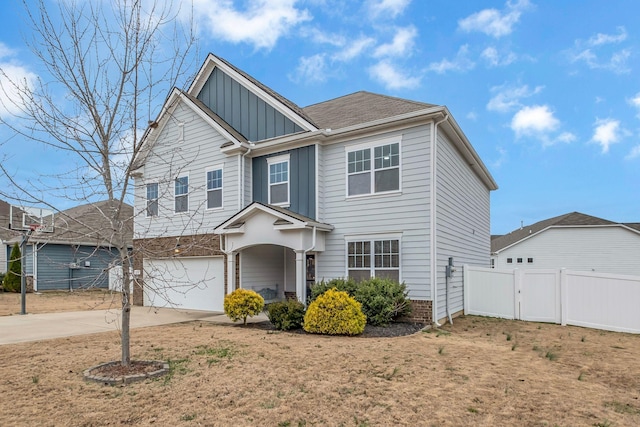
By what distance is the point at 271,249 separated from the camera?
45.9ft

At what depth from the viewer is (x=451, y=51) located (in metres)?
Answer: 15.5

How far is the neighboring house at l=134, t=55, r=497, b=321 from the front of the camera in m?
10.3

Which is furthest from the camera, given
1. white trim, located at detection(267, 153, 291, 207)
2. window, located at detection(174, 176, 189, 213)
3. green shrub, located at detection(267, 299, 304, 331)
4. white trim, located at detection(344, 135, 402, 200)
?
window, located at detection(174, 176, 189, 213)

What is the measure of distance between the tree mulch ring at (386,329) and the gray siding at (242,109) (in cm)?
606

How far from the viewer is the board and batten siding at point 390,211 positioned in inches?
401

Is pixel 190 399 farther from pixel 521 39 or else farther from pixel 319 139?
pixel 521 39

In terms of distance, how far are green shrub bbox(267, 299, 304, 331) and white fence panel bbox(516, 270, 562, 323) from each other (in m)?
→ 6.60

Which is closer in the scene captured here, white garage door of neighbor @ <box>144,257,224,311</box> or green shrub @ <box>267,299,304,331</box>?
green shrub @ <box>267,299,304,331</box>

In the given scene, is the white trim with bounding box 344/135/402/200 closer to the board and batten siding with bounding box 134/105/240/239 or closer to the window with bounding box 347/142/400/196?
the window with bounding box 347/142/400/196

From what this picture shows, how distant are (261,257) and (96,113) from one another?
8.40 m

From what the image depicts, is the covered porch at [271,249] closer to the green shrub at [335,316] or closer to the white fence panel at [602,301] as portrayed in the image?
the green shrub at [335,316]

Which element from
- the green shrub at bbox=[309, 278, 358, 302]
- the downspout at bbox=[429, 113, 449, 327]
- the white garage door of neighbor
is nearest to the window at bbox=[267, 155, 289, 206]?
the white garage door of neighbor

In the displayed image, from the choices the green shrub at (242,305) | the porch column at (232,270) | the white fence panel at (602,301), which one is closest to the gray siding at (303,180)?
the porch column at (232,270)

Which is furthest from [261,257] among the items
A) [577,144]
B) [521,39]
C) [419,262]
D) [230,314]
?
[577,144]
